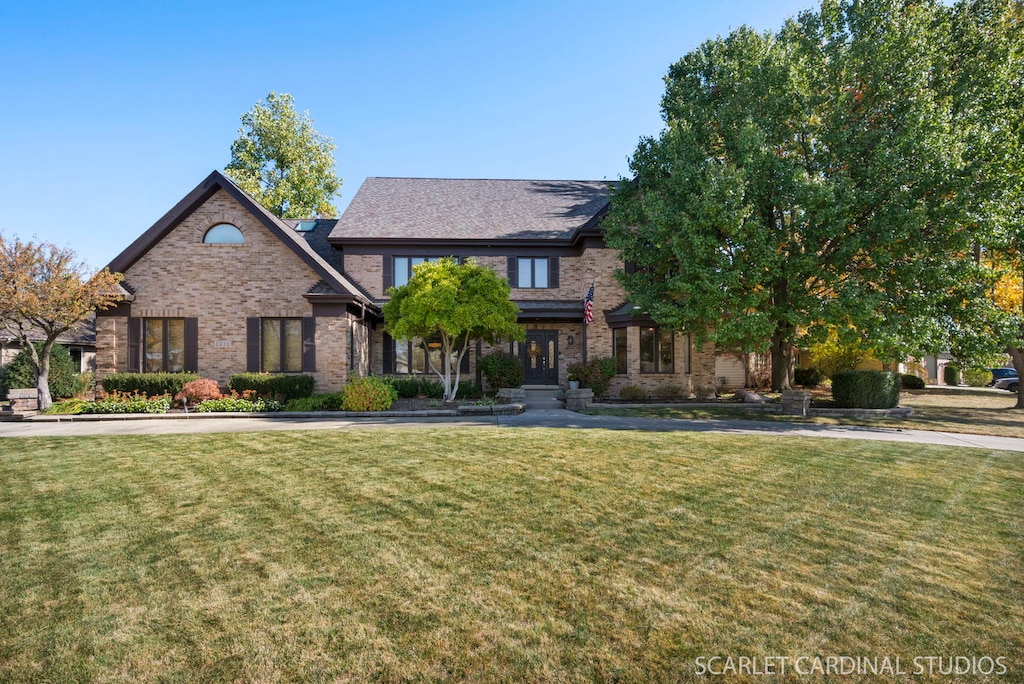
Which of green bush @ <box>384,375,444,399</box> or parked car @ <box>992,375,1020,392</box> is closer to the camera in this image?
green bush @ <box>384,375,444,399</box>

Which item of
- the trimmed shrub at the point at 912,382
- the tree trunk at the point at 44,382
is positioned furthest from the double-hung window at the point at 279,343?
the trimmed shrub at the point at 912,382

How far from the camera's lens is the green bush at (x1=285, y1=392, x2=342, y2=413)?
14.0 m

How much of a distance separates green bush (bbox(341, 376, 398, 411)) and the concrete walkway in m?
0.81

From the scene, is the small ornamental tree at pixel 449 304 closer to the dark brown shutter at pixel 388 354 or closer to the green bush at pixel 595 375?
the green bush at pixel 595 375

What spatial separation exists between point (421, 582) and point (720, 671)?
2.19m

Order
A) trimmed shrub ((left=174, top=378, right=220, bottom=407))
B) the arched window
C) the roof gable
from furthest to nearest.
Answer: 1. the arched window
2. the roof gable
3. trimmed shrub ((left=174, top=378, right=220, bottom=407))

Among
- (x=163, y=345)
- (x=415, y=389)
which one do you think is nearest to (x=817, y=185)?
(x=415, y=389)

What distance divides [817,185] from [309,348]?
16558mm

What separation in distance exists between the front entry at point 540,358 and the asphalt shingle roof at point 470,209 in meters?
4.35

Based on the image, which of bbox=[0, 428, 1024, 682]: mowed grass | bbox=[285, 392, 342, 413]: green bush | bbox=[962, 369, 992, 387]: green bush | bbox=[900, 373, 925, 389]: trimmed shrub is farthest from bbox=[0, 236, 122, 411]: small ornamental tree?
bbox=[962, 369, 992, 387]: green bush

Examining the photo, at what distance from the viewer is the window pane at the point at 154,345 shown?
16500mm

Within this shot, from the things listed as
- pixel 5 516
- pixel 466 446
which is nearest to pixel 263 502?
pixel 5 516

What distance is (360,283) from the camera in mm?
20312

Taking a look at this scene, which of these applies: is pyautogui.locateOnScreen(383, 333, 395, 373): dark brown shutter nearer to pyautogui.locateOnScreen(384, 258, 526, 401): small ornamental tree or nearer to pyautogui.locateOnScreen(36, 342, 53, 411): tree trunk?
pyautogui.locateOnScreen(384, 258, 526, 401): small ornamental tree
